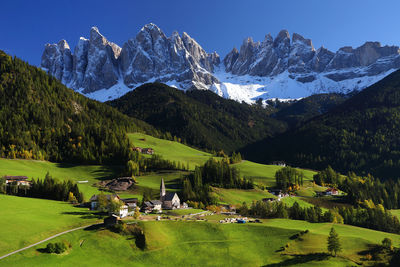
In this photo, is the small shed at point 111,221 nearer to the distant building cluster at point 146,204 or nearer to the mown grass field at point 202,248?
the mown grass field at point 202,248

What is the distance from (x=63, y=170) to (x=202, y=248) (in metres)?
120

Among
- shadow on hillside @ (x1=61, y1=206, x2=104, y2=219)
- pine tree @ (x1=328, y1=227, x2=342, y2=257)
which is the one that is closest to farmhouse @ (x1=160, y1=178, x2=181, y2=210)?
shadow on hillside @ (x1=61, y1=206, x2=104, y2=219)

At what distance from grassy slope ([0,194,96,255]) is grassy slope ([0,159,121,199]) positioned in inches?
1295

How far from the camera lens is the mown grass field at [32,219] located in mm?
63941

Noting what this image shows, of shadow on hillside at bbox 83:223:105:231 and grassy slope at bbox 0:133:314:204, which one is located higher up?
grassy slope at bbox 0:133:314:204

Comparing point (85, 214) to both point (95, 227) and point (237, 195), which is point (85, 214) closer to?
point (95, 227)

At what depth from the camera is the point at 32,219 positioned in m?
77.1

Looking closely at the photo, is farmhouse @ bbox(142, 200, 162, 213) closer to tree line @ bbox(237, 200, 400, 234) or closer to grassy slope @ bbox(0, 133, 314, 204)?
grassy slope @ bbox(0, 133, 314, 204)

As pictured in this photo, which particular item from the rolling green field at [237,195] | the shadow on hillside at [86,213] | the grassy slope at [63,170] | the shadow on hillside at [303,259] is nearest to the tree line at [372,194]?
the rolling green field at [237,195]

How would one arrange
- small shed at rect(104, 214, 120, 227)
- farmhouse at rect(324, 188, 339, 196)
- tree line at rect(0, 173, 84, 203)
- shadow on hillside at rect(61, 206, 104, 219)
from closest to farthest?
1. small shed at rect(104, 214, 120, 227)
2. shadow on hillside at rect(61, 206, 104, 219)
3. tree line at rect(0, 173, 84, 203)
4. farmhouse at rect(324, 188, 339, 196)

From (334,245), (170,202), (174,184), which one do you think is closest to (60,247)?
(170,202)

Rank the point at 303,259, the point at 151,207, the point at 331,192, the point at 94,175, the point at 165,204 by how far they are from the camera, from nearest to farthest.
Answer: the point at 303,259
the point at 151,207
the point at 165,204
the point at 94,175
the point at 331,192

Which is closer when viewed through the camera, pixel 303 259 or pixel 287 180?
pixel 303 259

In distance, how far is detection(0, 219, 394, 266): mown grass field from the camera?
2442 inches
